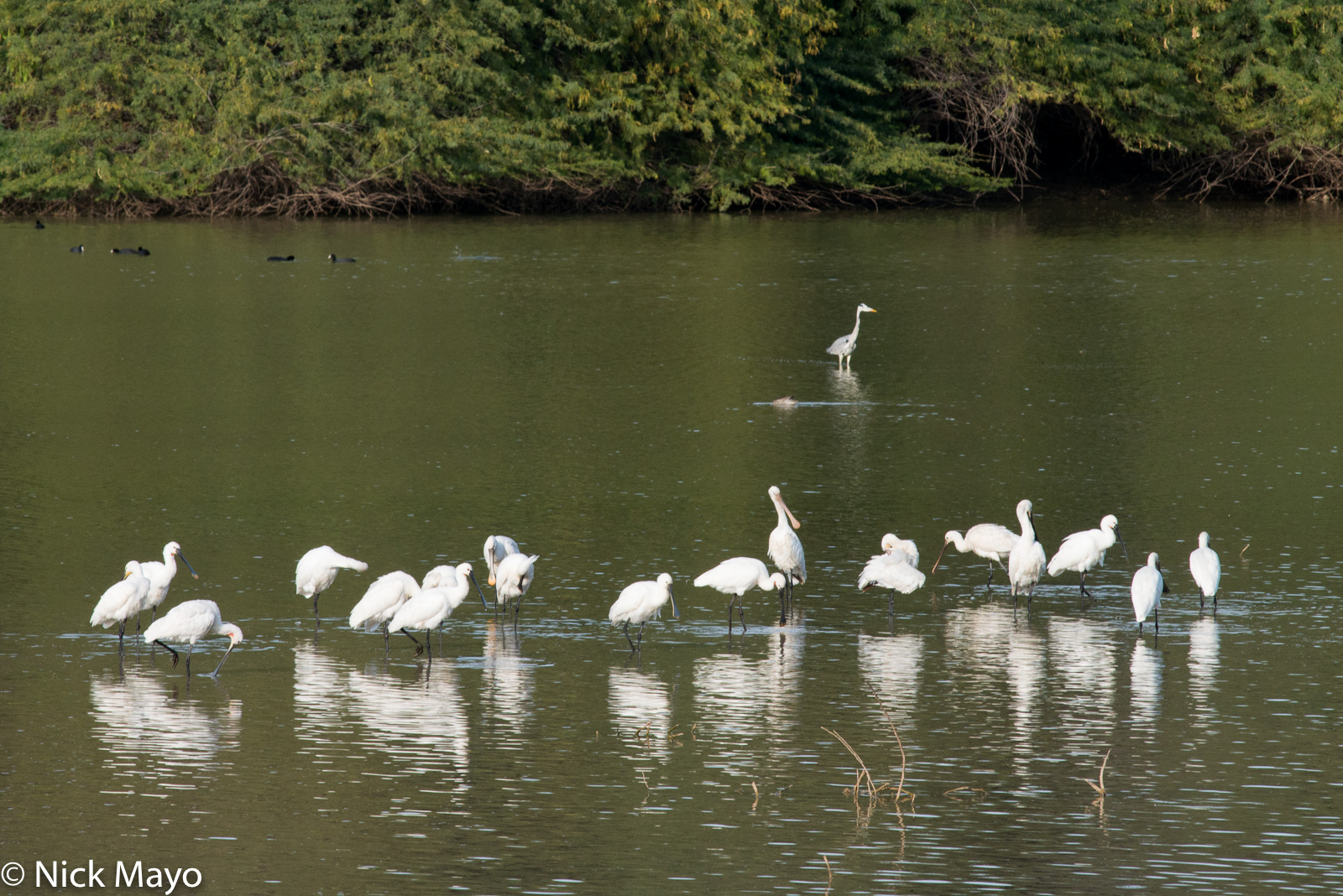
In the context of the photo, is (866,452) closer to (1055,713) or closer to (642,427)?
(642,427)

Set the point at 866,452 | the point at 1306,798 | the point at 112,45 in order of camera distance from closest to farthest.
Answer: the point at 1306,798
the point at 866,452
the point at 112,45

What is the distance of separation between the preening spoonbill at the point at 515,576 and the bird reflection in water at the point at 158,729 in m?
1.76

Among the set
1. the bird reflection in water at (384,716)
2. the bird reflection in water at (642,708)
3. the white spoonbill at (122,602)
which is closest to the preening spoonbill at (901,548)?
the bird reflection in water at (642,708)

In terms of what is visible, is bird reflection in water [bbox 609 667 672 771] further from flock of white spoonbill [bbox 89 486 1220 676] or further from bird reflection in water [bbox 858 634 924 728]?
bird reflection in water [bbox 858 634 924 728]

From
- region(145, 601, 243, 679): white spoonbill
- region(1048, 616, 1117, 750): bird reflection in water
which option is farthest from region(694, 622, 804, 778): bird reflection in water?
region(145, 601, 243, 679): white spoonbill

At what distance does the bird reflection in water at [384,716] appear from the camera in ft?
25.5

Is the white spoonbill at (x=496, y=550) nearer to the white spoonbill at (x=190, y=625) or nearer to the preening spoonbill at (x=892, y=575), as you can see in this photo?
the white spoonbill at (x=190, y=625)

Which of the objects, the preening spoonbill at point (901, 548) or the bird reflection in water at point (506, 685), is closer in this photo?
the bird reflection in water at point (506, 685)

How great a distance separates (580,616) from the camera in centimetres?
1010

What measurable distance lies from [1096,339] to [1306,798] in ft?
46.4

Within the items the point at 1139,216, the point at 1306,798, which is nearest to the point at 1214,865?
the point at 1306,798

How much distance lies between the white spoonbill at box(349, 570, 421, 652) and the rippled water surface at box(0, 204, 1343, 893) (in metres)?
0.22

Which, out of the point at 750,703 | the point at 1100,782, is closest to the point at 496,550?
the point at 750,703

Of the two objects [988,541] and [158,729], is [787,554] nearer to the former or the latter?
[988,541]
